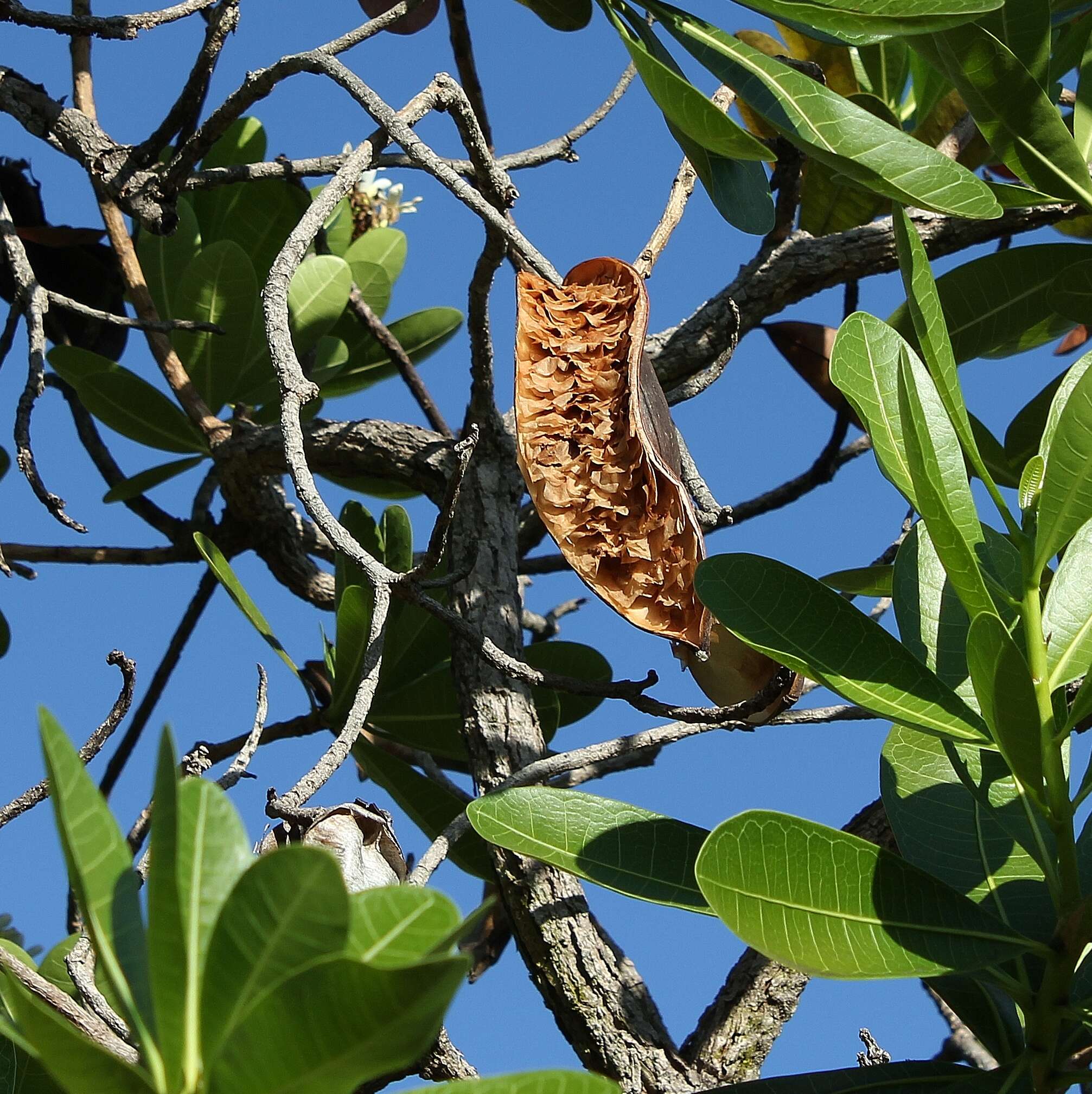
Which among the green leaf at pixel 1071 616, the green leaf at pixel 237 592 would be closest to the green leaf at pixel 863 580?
the green leaf at pixel 1071 616

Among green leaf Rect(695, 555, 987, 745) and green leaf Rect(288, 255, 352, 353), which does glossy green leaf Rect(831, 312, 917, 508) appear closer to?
green leaf Rect(695, 555, 987, 745)

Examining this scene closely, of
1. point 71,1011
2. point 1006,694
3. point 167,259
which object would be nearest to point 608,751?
point 1006,694

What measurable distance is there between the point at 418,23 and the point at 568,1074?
6.14ft

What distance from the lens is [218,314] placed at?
205cm

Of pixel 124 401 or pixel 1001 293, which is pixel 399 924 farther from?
pixel 124 401

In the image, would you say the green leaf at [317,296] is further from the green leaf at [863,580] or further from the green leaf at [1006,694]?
the green leaf at [1006,694]

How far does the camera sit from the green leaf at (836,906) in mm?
885

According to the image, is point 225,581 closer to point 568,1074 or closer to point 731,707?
point 731,707

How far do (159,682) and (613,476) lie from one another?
3.93 ft

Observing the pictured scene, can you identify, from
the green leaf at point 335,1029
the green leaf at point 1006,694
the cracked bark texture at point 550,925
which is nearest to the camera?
the green leaf at point 335,1029

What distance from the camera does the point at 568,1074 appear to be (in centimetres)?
63

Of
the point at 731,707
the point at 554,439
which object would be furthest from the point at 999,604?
the point at 554,439

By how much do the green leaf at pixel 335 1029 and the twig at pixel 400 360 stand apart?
5.35 ft

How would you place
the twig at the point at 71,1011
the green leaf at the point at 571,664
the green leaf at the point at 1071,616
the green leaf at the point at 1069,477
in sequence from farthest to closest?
the green leaf at the point at 571,664, the green leaf at the point at 1071,616, the green leaf at the point at 1069,477, the twig at the point at 71,1011
